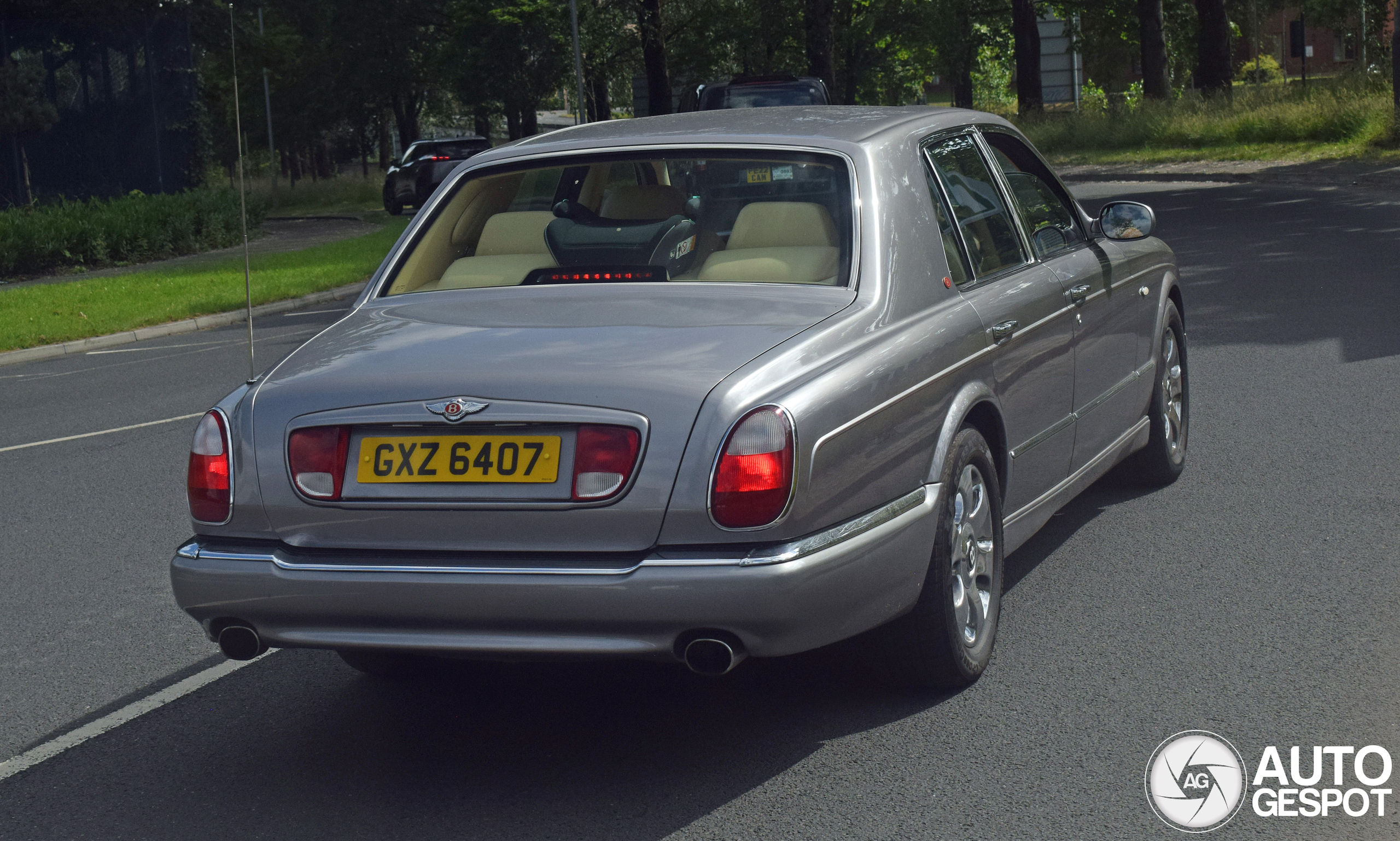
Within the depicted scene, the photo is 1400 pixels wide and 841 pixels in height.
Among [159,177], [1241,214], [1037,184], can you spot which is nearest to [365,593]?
[1037,184]

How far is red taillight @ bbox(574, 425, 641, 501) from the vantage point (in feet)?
11.8

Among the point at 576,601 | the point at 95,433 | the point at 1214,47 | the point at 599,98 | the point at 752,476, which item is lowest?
the point at 95,433

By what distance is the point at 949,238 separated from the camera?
479 centimetres

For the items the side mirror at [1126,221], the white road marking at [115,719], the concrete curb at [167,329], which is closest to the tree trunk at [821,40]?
the concrete curb at [167,329]

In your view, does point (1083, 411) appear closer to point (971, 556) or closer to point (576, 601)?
point (971, 556)

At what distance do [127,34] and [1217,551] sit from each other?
94.2 feet

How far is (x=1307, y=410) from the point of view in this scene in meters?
8.22

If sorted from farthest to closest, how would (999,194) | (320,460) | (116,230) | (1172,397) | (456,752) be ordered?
(116,230), (1172,397), (999,194), (456,752), (320,460)

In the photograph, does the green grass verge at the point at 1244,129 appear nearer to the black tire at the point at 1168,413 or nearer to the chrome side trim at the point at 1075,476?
the black tire at the point at 1168,413

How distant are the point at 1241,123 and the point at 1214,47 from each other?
6.68m

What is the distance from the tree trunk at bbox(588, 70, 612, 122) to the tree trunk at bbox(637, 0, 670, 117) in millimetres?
5922

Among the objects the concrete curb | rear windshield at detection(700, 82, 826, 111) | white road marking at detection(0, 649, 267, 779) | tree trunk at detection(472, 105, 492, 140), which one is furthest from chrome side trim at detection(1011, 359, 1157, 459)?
tree trunk at detection(472, 105, 492, 140)

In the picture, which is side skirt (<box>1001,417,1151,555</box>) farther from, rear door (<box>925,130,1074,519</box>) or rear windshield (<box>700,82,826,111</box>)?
rear windshield (<box>700,82,826,111</box>)

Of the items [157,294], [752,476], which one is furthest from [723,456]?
[157,294]
